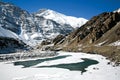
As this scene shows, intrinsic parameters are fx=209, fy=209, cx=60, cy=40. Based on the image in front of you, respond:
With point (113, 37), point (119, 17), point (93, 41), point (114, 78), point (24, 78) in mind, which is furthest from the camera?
point (119, 17)

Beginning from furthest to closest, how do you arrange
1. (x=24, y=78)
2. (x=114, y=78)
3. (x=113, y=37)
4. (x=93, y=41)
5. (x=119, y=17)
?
1. (x=119, y=17)
2. (x=93, y=41)
3. (x=113, y=37)
4. (x=24, y=78)
5. (x=114, y=78)

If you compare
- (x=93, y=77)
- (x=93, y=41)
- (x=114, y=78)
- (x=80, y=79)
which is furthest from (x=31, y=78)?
(x=93, y=41)

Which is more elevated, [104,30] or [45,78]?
[104,30]

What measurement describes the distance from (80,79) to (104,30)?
14144 centimetres

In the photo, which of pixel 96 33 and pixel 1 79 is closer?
pixel 1 79

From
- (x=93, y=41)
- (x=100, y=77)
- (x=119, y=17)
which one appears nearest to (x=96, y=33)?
(x=93, y=41)

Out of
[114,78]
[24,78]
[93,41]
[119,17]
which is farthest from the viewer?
[119,17]

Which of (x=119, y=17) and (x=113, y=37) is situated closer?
(x=113, y=37)

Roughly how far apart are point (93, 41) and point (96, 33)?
8.29m

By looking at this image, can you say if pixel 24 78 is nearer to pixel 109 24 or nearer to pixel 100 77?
pixel 100 77

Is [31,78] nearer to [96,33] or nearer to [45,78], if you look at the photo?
[45,78]

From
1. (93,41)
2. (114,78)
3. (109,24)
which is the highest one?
(109,24)

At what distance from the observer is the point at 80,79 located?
43469 mm

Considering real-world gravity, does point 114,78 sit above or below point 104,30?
below
